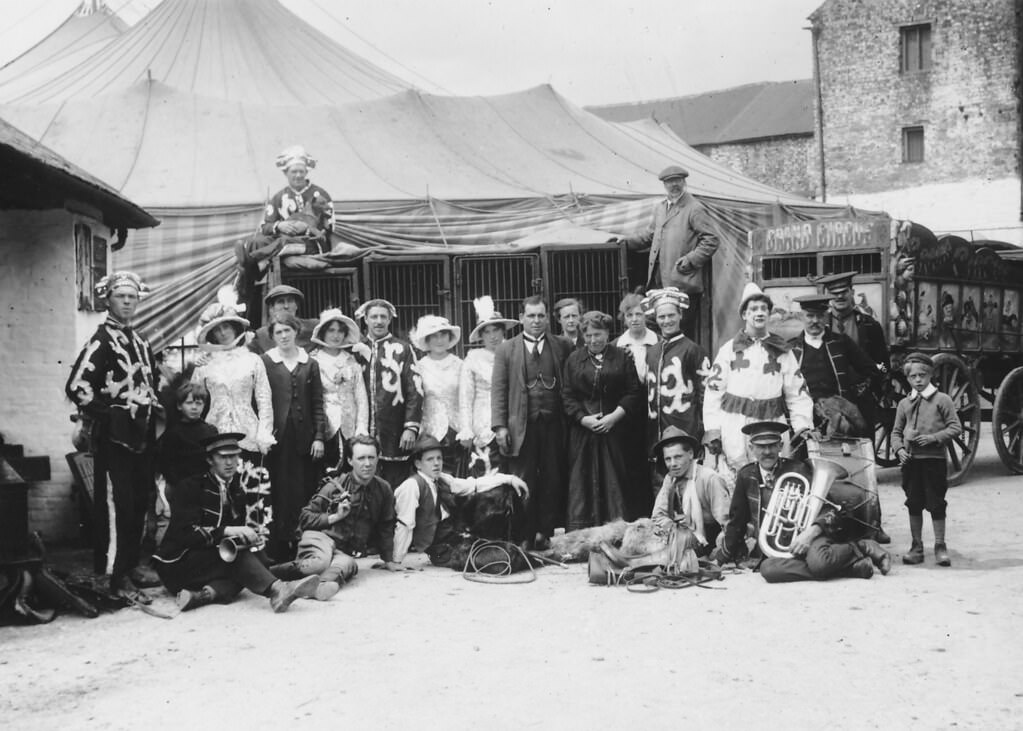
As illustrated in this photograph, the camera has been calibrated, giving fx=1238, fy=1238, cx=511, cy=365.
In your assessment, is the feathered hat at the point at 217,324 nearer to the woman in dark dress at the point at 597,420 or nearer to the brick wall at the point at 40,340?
the brick wall at the point at 40,340

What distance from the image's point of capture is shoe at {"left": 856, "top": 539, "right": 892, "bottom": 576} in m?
6.20

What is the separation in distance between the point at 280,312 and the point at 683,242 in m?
3.13

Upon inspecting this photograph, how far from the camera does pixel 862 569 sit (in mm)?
6082

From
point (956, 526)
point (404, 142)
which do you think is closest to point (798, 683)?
point (956, 526)

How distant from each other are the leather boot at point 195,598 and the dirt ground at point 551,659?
12 cm

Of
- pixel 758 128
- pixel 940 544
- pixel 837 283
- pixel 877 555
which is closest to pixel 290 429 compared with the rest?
pixel 877 555

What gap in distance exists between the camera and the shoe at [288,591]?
18.6 feet

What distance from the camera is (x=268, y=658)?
15.9 ft

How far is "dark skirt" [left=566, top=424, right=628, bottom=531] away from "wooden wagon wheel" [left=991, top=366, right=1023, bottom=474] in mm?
4064

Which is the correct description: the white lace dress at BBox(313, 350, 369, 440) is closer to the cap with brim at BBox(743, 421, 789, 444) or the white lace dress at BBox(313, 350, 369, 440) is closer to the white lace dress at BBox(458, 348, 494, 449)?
the white lace dress at BBox(458, 348, 494, 449)

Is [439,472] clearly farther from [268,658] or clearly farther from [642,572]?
[268,658]

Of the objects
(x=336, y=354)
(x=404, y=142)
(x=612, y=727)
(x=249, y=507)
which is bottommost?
(x=612, y=727)

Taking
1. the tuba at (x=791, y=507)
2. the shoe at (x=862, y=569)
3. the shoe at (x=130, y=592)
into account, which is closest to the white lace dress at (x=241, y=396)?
the shoe at (x=130, y=592)

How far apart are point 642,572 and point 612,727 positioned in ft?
7.76
